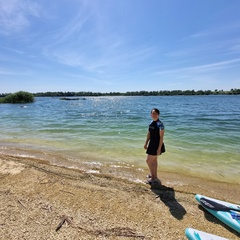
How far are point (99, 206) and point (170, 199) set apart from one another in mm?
1629

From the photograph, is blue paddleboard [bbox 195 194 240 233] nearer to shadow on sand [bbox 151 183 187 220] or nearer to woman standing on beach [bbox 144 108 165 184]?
shadow on sand [bbox 151 183 187 220]

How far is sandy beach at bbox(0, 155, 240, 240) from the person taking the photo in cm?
309

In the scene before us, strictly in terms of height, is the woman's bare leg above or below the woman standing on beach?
below

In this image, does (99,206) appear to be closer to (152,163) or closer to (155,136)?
(152,163)

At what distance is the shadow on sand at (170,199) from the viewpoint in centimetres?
369

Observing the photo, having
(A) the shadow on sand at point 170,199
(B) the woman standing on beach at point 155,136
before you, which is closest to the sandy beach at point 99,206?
(A) the shadow on sand at point 170,199

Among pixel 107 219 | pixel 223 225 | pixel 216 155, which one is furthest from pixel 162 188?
pixel 216 155

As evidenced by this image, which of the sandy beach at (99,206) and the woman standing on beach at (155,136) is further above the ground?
the woman standing on beach at (155,136)

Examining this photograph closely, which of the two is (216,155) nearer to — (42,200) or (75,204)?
(75,204)

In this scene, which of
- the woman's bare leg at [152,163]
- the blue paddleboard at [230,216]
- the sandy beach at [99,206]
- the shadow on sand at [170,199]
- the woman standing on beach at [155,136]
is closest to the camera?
the sandy beach at [99,206]

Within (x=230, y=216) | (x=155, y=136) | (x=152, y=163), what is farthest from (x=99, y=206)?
(x=230, y=216)

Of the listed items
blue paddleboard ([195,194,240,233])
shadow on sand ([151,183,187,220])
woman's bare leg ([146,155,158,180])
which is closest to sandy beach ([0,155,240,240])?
shadow on sand ([151,183,187,220])

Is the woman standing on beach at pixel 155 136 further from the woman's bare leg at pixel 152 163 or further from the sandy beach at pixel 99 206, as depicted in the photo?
the sandy beach at pixel 99 206

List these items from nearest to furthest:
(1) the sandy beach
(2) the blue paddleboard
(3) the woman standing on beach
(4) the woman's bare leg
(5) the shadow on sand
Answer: (1) the sandy beach < (2) the blue paddleboard < (5) the shadow on sand < (3) the woman standing on beach < (4) the woman's bare leg
